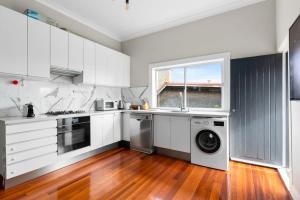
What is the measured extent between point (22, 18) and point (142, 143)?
2838mm

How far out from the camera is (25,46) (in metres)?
2.11

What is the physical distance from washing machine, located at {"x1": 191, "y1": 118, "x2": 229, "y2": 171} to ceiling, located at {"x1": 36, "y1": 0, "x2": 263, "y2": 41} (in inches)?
80.4

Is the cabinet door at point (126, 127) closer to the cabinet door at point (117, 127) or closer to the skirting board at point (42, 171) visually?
the cabinet door at point (117, 127)

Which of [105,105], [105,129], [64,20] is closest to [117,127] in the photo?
[105,129]

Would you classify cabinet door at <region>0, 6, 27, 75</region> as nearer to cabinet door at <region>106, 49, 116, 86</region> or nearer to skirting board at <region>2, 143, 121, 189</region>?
skirting board at <region>2, 143, 121, 189</region>

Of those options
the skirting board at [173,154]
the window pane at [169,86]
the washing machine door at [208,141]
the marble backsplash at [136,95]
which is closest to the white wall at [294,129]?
the washing machine door at [208,141]

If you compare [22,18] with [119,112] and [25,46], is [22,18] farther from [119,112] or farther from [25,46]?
[119,112]

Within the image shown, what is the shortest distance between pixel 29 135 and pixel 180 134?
2.29m

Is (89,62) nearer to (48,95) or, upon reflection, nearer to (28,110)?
(48,95)

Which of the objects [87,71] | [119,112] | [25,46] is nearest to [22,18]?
[25,46]

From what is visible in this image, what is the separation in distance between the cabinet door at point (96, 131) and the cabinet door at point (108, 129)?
0.09 meters

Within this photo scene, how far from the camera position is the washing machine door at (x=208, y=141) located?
7.89 feet

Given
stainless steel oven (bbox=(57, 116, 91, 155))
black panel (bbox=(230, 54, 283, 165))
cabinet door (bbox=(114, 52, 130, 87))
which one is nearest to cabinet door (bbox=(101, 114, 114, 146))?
stainless steel oven (bbox=(57, 116, 91, 155))

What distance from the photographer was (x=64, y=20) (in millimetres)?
2893
